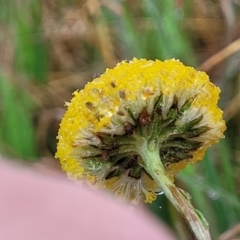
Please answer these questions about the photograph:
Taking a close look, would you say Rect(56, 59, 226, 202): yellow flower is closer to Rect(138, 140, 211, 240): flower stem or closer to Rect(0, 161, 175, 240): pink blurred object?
Rect(138, 140, 211, 240): flower stem

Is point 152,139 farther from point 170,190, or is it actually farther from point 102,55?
point 102,55

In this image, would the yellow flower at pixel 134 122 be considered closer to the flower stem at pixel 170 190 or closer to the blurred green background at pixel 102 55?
the flower stem at pixel 170 190

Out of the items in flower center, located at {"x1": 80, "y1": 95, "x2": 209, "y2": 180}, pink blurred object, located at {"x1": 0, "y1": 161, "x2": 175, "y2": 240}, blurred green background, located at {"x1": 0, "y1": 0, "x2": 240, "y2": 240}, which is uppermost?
blurred green background, located at {"x1": 0, "y1": 0, "x2": 240, "y2": 240}

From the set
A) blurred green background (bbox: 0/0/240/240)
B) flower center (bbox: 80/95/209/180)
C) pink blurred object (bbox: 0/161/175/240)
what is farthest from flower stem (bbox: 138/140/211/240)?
blurred green background (bbox: 0/0/240/240)

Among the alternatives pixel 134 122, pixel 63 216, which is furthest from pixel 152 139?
pixel 63 216

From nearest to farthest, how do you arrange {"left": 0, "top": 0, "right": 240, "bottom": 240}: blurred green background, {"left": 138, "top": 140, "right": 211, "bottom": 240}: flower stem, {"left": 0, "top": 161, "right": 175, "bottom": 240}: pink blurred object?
{"left": 0, "top": 161, "right": 175, "bottom": 240}: pink blurred object
{"left": 138, "top": 140, "right": 211, "bottom": 240}: flower stem
{"left": 0, "top": 0, "right": 240, "bottom": 240}: blurred green background

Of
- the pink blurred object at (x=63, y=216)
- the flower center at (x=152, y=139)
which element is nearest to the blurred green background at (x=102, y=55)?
the flower center at (x=152, y=139)
